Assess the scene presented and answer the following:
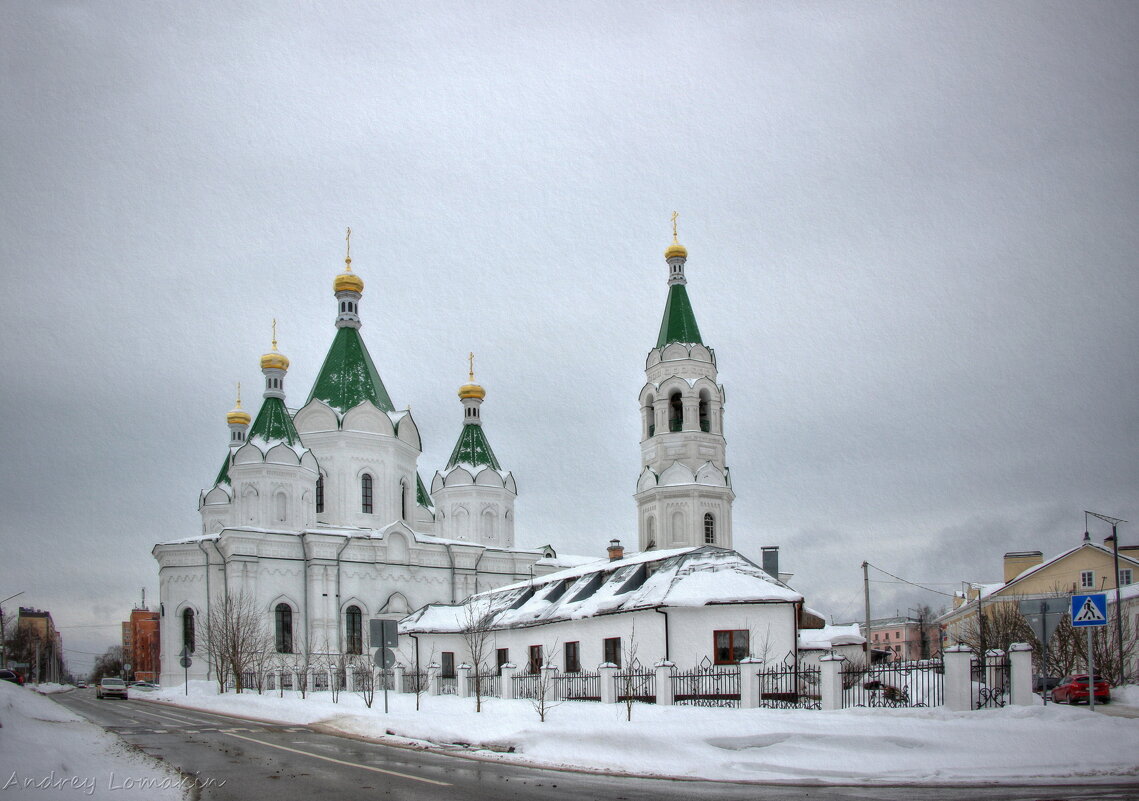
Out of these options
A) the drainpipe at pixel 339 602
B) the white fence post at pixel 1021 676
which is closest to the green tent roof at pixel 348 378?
the drainpipe at pixel 339 602

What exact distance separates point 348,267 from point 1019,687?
147 ft

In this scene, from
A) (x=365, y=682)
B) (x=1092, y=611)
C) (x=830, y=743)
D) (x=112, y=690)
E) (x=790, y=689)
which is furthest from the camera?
(x=112, y=690)

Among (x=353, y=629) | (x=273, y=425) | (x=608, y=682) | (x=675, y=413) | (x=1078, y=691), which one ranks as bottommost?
(x=353, y=629)

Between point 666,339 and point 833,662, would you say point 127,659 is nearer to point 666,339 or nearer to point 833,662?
point 666,339

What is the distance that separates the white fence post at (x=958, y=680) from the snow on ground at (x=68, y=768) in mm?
12819

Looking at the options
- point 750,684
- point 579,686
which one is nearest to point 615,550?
point 579,686

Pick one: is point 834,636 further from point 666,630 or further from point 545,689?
point 545,689

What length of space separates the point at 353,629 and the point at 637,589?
2376 cm

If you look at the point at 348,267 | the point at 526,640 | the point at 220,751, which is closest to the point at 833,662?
the point at 220,751

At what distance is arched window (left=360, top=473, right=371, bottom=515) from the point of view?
171ft

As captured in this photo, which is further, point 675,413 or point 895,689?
point 675,413

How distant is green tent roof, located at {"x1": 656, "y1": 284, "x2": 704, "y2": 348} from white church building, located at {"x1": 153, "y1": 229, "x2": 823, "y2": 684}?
0.27ft

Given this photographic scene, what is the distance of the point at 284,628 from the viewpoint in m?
47.1

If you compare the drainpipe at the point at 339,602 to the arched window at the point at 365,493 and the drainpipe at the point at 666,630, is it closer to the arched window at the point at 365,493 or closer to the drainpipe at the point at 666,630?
the arched window at the point at 365,493
